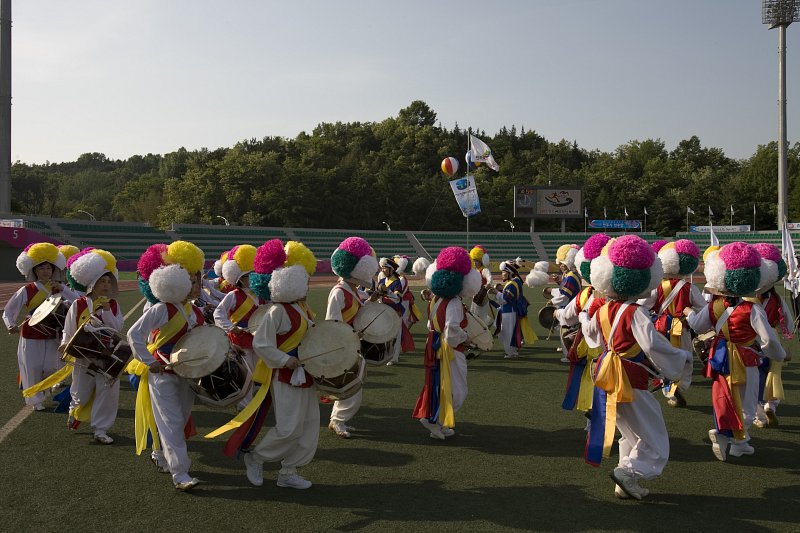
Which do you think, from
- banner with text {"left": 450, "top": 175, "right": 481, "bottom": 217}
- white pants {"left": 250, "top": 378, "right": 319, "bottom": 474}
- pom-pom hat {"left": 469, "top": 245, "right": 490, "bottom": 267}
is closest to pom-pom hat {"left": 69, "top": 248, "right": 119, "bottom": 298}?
white pants {"left": 250, "top": 378, "right": 319, "bottom": 474}

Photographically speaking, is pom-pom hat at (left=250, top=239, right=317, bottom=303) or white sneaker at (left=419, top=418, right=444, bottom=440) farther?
white sneaker at (left=419, top=418, right=444, bottom=440)

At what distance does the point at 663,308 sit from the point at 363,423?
13.1 ft

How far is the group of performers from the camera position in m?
4.78

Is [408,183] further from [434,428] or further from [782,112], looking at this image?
[434,428]

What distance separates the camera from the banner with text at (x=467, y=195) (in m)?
31.1

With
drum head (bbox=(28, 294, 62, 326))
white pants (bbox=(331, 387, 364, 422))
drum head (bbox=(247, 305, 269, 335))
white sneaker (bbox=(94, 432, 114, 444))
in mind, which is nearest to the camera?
drum head (bbox=(247, 305, 269, 335))

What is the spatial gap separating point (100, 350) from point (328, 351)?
223cm

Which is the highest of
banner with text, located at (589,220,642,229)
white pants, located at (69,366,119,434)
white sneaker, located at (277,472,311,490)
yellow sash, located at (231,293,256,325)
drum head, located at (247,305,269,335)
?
banner with text, located at (589,220,642,229)

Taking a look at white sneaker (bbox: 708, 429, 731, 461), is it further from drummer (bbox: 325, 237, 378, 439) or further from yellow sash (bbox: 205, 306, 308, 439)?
yellow sash (bbox: 205, 306, 308, 439)

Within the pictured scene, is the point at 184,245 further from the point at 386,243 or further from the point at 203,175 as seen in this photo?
the point at 203,175

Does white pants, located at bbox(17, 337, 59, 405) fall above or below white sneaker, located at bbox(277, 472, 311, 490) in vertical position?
above

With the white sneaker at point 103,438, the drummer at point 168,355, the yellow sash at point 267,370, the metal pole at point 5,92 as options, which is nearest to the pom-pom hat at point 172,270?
the drummer at point 168,355

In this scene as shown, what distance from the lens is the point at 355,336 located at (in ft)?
16.6

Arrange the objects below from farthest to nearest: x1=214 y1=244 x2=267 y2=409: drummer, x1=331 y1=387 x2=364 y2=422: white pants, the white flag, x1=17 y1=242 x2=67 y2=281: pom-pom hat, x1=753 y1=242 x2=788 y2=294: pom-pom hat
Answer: the white flag < x1=17 y1=242 x2=67 y2=281: pom-pom hat < x1=214 y1=244 x2=267 y2=409: drummer < x1=331 y1=387 x2=364 y2=422: white pants < x1=753 y1=242 x2=788 y2=294: pom-pom hat
